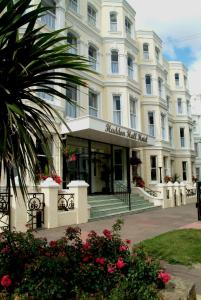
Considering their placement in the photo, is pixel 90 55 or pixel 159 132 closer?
Result: pixel 90 55

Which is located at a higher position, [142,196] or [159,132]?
[159,132]

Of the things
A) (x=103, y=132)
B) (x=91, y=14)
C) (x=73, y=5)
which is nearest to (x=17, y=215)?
(x=103, y=132)

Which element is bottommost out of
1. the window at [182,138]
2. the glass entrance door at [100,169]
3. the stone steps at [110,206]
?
the stone steps at [110,206]

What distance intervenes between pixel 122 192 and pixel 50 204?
7526mm

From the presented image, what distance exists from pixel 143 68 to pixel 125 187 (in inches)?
411

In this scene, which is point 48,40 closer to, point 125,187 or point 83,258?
point 83,258

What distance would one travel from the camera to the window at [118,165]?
19.2 metres

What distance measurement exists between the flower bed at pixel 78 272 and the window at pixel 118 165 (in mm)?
14924

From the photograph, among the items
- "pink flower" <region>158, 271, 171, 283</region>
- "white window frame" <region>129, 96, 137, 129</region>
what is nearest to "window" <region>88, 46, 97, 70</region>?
"white window frame" <region>129, 96, 137, 129</region>

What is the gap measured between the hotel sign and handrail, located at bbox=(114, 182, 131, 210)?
115 inches

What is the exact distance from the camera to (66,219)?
1058cm

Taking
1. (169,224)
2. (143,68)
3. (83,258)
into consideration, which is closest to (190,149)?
(143,68)

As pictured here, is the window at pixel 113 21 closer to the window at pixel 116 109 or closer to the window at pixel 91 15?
the window at pixel 91 15

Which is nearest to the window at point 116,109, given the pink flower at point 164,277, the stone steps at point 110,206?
the stone steps at point 110,206
